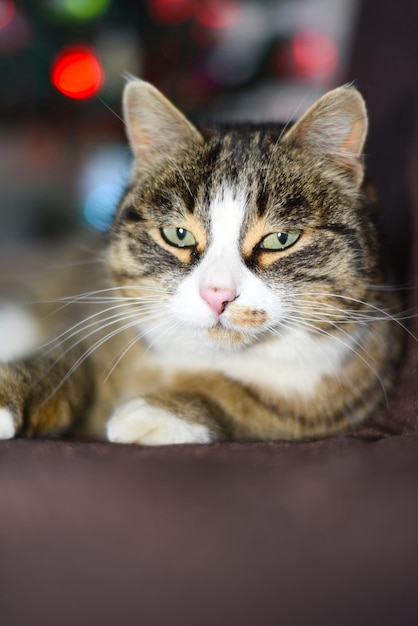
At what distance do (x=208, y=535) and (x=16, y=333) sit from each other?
0.59 m

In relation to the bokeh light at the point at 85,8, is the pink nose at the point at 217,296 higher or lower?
lower

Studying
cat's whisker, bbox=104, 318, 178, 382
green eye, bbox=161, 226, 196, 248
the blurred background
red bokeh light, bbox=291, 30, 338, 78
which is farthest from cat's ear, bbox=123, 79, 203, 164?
red bokeh light, bbox=291, 30, 338, 78

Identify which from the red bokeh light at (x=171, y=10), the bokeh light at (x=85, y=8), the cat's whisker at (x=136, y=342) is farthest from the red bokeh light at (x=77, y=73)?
the cat's whisker at (x=136, y=342)

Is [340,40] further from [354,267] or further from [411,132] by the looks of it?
[354,267]

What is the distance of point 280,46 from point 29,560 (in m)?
2.32

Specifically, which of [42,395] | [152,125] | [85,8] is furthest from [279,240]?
[85,8]

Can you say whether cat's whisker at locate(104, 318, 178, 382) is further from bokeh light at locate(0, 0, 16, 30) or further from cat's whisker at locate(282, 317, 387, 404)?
bokeh light at locate(0, 0, 16, 30)

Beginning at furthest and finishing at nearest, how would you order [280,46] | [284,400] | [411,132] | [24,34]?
[280,46]
[24,34]
[411,132]
[284,400]

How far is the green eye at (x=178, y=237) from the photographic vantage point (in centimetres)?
96

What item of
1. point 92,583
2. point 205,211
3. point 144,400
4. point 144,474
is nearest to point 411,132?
point 205,211

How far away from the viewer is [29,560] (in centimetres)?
78

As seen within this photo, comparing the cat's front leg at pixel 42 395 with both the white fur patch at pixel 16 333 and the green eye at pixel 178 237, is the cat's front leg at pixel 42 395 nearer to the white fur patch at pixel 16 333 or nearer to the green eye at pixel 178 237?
the white fur patch at pixel 16 333

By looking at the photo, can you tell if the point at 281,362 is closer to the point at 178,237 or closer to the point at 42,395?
the point at 178,237

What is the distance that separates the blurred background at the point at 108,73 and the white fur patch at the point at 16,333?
0.55 meters
